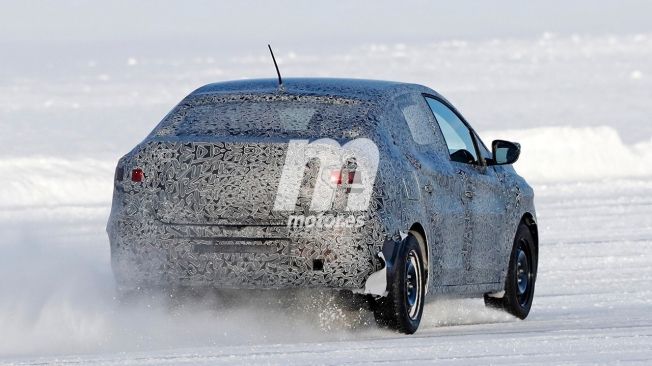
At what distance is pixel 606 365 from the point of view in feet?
23.4

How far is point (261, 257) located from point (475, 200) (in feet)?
6.52

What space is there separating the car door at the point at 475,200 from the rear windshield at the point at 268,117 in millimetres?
1057

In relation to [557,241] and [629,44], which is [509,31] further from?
[557,241]

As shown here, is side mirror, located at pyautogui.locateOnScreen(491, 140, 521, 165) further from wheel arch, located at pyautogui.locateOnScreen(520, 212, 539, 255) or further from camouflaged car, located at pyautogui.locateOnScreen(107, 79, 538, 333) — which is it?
camouflaged car, located at pyautogui.locateOnScreen(107, 79, 538, 333)

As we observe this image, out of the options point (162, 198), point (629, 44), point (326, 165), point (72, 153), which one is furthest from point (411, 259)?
point (629, 44)

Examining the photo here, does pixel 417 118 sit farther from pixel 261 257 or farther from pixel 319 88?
pixel 261 257

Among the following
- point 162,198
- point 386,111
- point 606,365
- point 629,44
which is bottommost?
point 606,365

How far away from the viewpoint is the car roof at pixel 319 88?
909 centimetres

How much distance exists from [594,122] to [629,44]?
38.9m

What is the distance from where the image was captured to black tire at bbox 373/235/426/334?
8.51 metres

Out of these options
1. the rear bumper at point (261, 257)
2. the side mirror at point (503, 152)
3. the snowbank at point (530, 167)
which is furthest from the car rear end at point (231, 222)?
the snowbank at point (530, 167)

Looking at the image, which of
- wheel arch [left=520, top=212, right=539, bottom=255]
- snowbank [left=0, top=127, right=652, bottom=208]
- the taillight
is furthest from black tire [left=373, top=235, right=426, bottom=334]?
snowbank [left=0, top=127, right=652, bottom=208]

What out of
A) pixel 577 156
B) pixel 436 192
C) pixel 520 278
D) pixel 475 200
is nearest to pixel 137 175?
pixel 436 192

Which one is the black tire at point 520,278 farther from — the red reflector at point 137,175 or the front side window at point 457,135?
the red reflector at point 137,175
